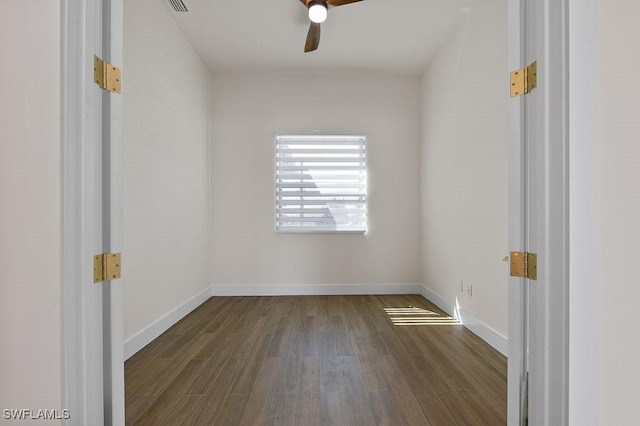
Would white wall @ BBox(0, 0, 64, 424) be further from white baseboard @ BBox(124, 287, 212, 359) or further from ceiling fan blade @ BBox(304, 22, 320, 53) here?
ceiling fan blade @ BBox(304, 22, 320, 53)

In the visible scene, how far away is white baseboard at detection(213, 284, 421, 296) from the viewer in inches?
168

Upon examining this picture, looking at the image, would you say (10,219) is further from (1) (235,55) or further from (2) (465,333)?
(1) (235,55)

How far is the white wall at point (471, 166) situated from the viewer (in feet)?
8.09

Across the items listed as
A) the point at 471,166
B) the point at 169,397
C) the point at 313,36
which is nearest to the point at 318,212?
the point at 471,166

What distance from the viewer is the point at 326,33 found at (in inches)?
132

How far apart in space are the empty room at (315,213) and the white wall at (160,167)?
0.02 metres

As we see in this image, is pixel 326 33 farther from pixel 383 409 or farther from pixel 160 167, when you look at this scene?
pixel 383 409

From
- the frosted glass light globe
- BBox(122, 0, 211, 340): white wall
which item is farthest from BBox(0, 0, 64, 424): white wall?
the frosted glass light globe

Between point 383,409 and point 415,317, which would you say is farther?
point 415,317

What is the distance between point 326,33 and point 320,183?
1.73 meters

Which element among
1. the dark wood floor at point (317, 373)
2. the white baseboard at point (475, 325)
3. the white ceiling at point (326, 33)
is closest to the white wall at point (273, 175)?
the white ceiling at point (326, 33)

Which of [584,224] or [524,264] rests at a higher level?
[584,224]

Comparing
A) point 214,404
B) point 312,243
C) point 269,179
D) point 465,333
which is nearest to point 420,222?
point 312,243

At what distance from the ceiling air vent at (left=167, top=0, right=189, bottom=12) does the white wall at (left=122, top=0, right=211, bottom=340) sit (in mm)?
84
